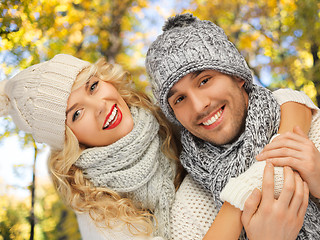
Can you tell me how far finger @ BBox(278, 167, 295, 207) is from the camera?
1.32 meters

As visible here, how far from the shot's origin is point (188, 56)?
5.02ft

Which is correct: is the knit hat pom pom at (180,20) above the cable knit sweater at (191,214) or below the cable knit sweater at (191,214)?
above

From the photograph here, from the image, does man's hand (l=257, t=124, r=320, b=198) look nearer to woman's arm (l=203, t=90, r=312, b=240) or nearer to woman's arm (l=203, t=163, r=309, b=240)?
woman's arm (l=203, t=163, r=309, b=240)

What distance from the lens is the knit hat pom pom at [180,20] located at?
5.62 ft

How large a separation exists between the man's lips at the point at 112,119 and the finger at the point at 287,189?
0.78 m

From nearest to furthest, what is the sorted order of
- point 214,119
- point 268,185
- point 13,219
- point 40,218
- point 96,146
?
point 268,185 → point 214,119 → point 96,146 → point 13,219 → point 40,218

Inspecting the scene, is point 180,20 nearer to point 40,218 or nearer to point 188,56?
point 188,56

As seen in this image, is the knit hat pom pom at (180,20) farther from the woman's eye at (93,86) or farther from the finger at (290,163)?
the finger at (290,163)

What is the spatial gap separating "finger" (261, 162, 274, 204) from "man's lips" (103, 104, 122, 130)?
0.72 metres

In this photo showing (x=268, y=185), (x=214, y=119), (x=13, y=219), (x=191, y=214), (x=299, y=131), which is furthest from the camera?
(x=13, y=219)

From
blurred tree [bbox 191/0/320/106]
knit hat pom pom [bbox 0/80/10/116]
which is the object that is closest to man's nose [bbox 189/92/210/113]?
knit hat pom pom [bbox 0/80/10/116]

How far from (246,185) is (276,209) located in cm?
14

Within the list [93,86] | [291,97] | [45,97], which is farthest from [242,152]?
[45,97]

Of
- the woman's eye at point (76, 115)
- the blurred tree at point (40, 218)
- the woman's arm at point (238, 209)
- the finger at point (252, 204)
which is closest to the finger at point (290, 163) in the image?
the finger at point (252, 204)
